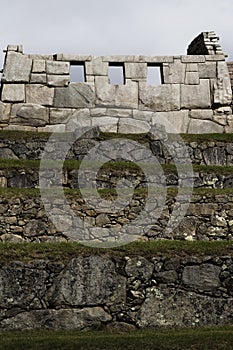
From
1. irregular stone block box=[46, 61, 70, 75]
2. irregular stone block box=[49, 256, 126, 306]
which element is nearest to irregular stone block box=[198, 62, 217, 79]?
irregular stone block box=[46, 61, 70, 75]

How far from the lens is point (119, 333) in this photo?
26.8 ft

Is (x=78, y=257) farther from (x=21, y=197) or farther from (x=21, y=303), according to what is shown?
(x=21, y=197)

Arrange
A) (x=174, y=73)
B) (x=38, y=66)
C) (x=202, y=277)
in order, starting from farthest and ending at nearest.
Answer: (x=174, y=73) → (x=38, y=66) → (x=202, y=277)

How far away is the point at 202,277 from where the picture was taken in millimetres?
8703

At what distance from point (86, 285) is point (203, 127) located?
9302mm

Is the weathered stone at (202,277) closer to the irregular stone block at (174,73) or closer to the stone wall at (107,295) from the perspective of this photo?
the stone wall at (107,295)

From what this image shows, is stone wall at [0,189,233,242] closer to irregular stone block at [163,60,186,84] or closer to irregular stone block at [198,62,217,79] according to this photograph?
irregular stone block at [163,60,186,84]

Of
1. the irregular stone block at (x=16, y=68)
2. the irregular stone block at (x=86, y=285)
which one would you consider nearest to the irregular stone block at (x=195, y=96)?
the irregular stone block at (x=16, y=68)

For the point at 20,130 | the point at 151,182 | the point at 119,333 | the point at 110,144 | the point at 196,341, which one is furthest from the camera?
the point at 20,130

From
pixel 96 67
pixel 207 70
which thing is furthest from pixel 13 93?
pixel 207 70

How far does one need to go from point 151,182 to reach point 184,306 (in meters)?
4.50

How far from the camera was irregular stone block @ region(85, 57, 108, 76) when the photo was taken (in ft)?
56.4

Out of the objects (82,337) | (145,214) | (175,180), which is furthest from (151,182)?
(82,337)

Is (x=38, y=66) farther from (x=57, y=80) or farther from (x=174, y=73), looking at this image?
(x=174, y=73)
